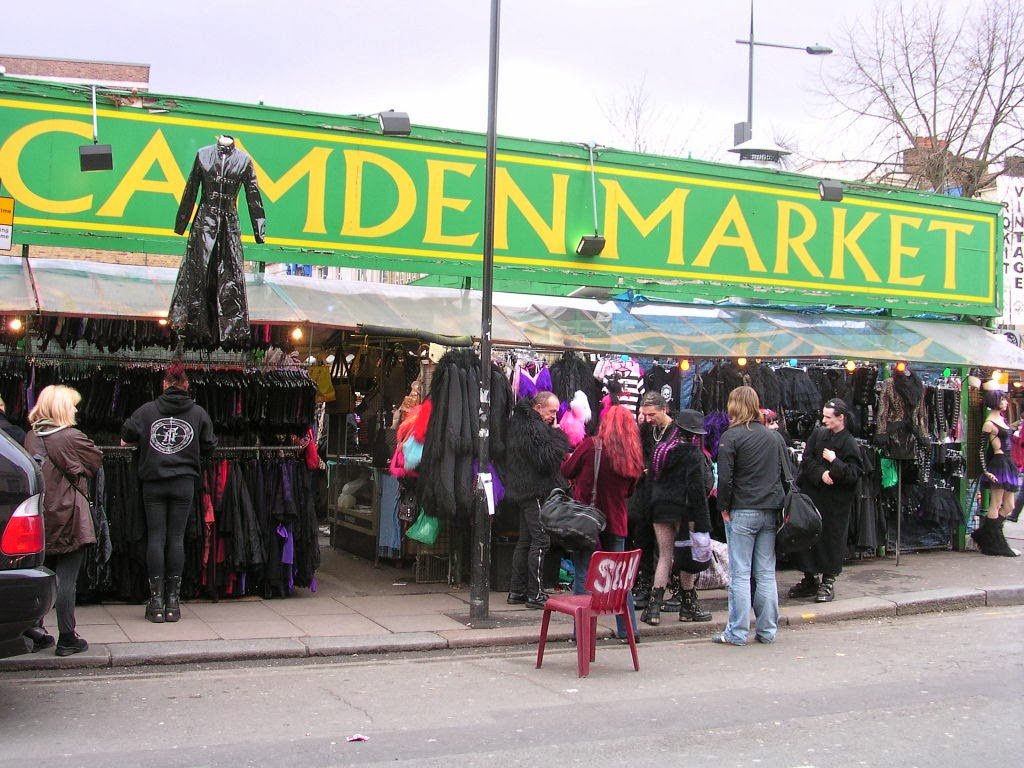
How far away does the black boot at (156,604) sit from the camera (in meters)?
9.02

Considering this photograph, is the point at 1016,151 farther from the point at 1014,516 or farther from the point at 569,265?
the point at 569,265

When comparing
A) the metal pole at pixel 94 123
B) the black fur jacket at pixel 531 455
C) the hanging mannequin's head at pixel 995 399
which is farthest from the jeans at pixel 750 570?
the metal pole at pixel 94 123

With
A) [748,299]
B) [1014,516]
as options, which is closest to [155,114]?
[748,299]

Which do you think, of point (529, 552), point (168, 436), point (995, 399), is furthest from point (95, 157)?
point (995, 399)

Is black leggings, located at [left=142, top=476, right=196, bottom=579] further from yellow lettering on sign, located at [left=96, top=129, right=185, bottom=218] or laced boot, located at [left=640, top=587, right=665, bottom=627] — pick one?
laced boot, located at [left=640, top=587, right=665, bottom=627]

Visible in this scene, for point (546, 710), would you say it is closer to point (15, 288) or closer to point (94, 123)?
point (15, 288)

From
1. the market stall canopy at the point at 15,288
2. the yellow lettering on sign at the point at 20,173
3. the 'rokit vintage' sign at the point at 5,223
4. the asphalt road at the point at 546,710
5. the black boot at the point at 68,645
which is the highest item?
the yellow lettering on sign at the point at 20,173

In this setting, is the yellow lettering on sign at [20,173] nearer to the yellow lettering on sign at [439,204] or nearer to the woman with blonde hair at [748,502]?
the yellow lettering on sign at [439,204]

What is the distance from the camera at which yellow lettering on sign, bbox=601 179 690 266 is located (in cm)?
1279

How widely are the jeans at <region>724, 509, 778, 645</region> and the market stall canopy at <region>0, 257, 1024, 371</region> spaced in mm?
3075

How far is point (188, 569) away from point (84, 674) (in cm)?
234

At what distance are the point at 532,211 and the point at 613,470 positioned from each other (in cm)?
431

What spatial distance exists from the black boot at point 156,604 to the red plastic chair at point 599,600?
3.26 meters

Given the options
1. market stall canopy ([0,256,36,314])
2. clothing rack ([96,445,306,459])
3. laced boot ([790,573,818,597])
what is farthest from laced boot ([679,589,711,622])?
market stall canopy ([0,256,36,314])
